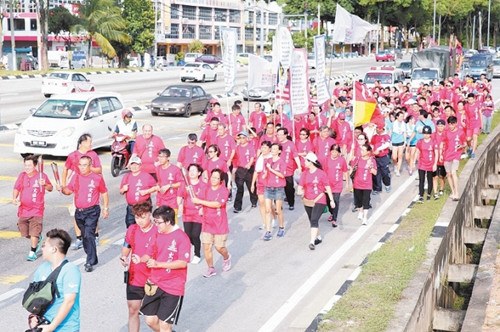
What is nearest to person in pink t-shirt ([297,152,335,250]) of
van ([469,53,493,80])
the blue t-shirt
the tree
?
the blue t-shirt

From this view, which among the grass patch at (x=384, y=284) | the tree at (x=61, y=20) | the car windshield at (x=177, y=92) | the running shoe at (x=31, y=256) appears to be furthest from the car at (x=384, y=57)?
the running shoe at (x=31, y=256)

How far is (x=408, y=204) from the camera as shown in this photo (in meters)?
16.0

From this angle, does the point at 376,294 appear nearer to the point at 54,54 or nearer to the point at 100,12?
the point at 100,12

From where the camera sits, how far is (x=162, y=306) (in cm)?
778

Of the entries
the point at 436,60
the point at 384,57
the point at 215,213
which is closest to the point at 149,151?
the point at 215,213

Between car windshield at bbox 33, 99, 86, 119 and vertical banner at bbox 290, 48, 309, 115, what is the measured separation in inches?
251

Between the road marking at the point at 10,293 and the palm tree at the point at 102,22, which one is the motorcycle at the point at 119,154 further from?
the palm tree at the point at 102,22

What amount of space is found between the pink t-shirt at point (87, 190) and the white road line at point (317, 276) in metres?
3.12

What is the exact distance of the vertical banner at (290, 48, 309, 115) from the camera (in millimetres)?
16844

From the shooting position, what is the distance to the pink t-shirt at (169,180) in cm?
1152

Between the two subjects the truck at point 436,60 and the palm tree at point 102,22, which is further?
the palm tree at point 102,22

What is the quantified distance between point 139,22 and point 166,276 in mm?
56030

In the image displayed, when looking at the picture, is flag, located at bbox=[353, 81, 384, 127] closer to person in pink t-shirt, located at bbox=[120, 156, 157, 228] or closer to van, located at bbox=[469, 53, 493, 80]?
person in pink t-shirt, located at bbox=[120, 156, 157, 228]

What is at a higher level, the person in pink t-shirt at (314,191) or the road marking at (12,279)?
the person in pink t-shirt at (314,191)
